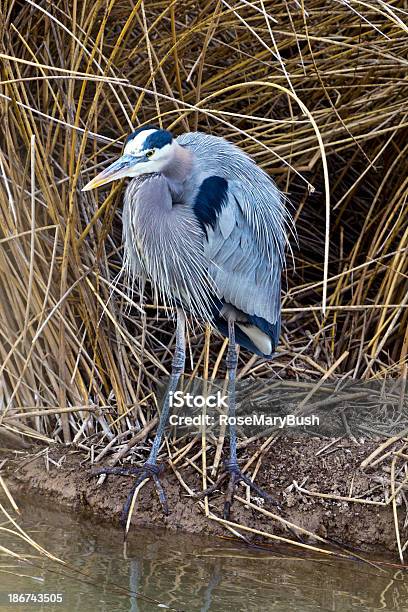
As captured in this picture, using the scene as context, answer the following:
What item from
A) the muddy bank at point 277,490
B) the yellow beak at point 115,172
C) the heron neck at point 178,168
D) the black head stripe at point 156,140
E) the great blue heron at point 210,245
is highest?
the black head stripe at point 156,140

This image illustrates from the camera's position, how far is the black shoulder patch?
9.07ft

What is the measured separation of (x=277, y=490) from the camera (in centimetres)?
278

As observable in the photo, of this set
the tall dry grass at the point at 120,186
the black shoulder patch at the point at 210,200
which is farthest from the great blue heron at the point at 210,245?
the tall dry grass at the point at 120,186

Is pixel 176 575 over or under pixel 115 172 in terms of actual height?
under

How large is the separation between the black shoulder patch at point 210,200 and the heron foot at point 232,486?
69 centimetres

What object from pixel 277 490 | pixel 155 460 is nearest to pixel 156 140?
pixel 155 460

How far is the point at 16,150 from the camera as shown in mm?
2857

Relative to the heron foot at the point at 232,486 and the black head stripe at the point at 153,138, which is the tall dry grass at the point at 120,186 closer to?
the black head stripe at the point at 153,138

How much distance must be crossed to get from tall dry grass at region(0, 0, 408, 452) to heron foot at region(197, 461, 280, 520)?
28 centimetres

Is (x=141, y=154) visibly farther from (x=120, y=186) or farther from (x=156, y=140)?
(x=120, y=186)

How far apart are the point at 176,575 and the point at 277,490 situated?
48 centimetres

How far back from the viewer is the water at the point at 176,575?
2254mm

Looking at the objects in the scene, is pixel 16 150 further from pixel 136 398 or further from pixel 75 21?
pixel 136 398

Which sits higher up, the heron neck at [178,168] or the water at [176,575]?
the heron neck at [178,168]
